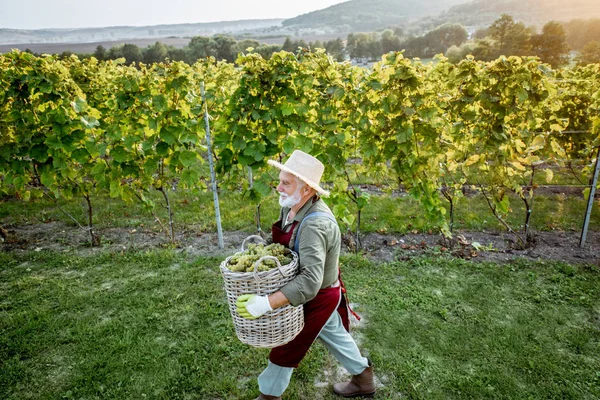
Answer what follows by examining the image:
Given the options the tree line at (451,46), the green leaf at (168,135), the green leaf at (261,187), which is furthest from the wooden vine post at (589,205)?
→ the tree line at (451,46)

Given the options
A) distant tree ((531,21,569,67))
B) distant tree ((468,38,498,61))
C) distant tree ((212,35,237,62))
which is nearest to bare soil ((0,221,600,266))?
distant tree ((531,21,569,67))

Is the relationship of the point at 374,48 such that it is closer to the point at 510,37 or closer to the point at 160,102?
the point at 510,37

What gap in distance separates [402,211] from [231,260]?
5.02 metres

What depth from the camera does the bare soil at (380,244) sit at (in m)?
5.21

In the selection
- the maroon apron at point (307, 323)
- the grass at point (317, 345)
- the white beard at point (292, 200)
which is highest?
the white beard at point (292, 200)

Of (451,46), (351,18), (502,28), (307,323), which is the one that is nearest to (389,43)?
(451,46)

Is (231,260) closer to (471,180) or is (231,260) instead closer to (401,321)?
(401,321)

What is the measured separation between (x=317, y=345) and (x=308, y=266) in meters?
1.74

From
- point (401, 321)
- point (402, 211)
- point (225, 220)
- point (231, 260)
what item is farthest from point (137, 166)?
point (402, 211)

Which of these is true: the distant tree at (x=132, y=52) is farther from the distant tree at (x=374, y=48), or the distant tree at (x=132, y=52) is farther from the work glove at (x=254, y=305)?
the work glove at (x=254, y=305)

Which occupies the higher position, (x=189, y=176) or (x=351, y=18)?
(x=351, y=18)

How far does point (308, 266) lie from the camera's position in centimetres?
219

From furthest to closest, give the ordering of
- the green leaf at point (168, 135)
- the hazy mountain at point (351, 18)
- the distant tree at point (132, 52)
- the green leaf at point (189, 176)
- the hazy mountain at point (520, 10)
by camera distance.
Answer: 1. the hazy mountain at point (351, 18)
2. the hazy mountain at point (520, 10)
3. the distant tree at point (132, 52)
4. the green leaf at point (189, 176)
5. the green leaf at point (168, 135)

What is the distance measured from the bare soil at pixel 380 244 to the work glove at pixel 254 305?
10.8 feet
